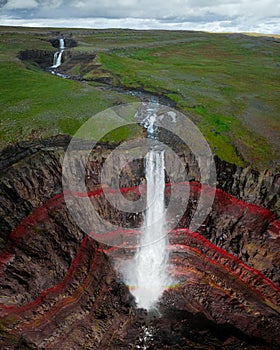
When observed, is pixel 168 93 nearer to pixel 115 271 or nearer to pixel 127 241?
pixel 127 241

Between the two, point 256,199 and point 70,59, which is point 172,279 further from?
point 70,59

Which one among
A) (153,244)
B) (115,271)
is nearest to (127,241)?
(153,244)

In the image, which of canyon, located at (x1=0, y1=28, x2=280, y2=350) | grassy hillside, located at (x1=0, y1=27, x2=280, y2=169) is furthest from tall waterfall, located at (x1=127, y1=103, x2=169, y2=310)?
grassy hillside, located at (x1=0, y1=27, x2=280, y2=169)

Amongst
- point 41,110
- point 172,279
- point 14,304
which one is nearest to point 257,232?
point 172,279

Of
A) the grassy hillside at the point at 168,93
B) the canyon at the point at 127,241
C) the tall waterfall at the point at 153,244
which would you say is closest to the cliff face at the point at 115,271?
the canyon at the point at 127,241

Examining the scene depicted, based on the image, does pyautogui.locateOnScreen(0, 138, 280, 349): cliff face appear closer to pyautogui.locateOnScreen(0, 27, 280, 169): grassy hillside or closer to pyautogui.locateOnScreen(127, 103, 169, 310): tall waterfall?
pyautogui.locateOnScreen(127, 103, 169, 310): tall waterfall
